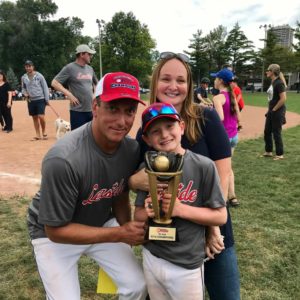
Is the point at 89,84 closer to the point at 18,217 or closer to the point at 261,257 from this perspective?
the point at 18,217

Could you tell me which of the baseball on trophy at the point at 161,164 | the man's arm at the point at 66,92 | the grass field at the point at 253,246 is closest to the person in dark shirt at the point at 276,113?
the grass field at the point at 253,246

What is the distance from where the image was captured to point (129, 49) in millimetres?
59875

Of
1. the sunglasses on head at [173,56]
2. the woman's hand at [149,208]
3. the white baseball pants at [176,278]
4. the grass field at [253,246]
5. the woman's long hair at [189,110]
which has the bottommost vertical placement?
the grass field at [253,246]

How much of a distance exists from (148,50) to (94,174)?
61237 mm

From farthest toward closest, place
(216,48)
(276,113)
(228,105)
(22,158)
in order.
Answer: (216,48)
(276,113)
(22,158)
(228,105)

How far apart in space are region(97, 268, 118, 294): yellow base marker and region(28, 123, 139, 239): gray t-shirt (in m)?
0.43

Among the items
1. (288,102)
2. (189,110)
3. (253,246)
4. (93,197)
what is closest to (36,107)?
(253,246)

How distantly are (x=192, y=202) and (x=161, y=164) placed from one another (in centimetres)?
49

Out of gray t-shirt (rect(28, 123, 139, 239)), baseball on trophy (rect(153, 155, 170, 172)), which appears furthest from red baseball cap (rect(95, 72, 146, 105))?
baseball on trophy (rect(153, 155, 170, 172))

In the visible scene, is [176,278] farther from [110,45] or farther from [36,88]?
[110,45]

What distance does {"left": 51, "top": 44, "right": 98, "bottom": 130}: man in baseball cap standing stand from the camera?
23.3 feet

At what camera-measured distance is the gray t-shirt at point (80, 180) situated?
223 centimetres

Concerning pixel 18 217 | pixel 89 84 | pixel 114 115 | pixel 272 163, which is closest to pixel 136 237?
pixel 114 115

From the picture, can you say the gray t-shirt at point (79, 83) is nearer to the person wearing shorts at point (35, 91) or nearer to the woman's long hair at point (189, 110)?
the person wearing shorts at point (35, 91)
